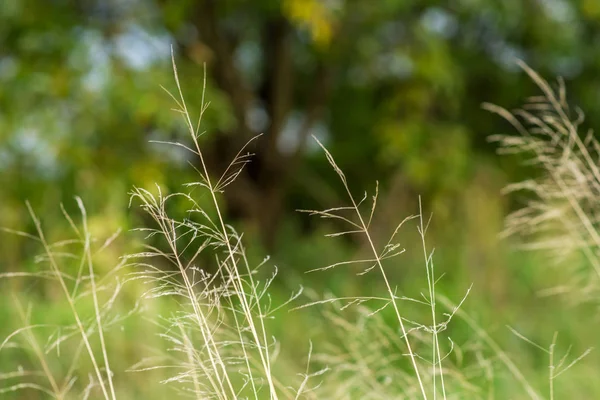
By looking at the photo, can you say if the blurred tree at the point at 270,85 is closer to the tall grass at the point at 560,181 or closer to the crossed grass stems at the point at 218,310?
the crossed grass stems at the point at 218,310

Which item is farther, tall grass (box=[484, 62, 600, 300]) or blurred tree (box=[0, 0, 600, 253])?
blurred tree (box=[0, 0, 600, 253])

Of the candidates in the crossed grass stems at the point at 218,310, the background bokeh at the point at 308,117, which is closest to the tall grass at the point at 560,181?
the crossed grass stems at the point at 218,310

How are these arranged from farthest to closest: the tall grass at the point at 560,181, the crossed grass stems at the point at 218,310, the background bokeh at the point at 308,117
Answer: the background bokeh at the point at 308,117 → the tall grass at the point at 560,181 → the crossed grass stems at the point at 218,310

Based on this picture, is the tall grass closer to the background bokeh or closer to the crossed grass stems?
the crossed grass stems

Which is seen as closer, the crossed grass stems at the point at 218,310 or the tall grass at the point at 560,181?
the crossed grass stems at the point at 218,310

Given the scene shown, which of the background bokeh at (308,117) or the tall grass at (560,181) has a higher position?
the tall grass at (560,181)

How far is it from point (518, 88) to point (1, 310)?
4.61m

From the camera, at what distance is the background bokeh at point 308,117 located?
4.59 metres

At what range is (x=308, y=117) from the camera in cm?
700

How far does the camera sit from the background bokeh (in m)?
4.59

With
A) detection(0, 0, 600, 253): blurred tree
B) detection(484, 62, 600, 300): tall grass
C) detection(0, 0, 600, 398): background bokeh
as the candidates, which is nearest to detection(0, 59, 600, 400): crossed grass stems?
detection(484, 62, 600, 300): tall grass

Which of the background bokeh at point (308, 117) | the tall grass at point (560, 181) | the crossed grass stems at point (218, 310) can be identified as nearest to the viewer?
the crossed grass stems at point (218, 310)

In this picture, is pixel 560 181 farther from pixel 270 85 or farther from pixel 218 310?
pixel 270 85

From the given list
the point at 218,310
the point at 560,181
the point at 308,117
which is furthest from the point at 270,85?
the point at 218,310
